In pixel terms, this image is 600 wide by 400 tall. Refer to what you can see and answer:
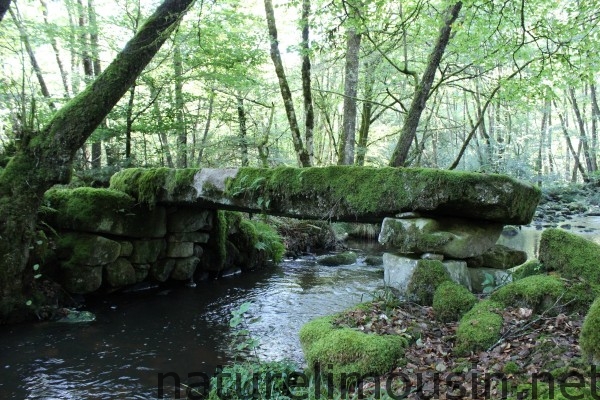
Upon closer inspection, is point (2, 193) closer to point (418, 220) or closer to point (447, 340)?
point (418, 220)

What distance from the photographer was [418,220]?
456 centimetres

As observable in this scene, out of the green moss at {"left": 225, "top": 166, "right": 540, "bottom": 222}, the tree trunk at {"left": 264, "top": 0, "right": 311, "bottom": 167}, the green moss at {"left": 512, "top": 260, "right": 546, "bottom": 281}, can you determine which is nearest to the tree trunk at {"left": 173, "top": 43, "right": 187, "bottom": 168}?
the tree trunk at {"left": 264, "top": 0, "right": 311, "bottom": 167}

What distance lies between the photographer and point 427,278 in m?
4.34

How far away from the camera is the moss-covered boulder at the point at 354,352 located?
3099mm

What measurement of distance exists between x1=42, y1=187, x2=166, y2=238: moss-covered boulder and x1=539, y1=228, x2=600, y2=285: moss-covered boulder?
6688 millimetres

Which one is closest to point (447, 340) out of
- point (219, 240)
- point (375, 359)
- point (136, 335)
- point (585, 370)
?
point (375, 359)

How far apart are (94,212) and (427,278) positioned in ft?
19.0

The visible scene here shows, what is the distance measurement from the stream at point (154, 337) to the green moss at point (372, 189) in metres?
1.20

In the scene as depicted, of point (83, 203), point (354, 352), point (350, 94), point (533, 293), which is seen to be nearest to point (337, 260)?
point (350, 94)

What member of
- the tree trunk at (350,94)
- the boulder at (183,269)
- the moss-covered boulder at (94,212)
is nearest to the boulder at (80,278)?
the moss-covered boulder at (94,212)

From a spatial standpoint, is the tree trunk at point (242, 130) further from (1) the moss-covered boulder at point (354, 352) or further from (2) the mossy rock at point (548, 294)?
(2) the mossy rock at point (548, 294)

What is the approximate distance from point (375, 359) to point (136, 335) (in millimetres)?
3908

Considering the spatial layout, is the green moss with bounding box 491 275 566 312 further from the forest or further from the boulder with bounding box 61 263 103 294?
the boulder with bounding box 61 263 103 294

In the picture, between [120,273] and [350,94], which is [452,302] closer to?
[120,273]
